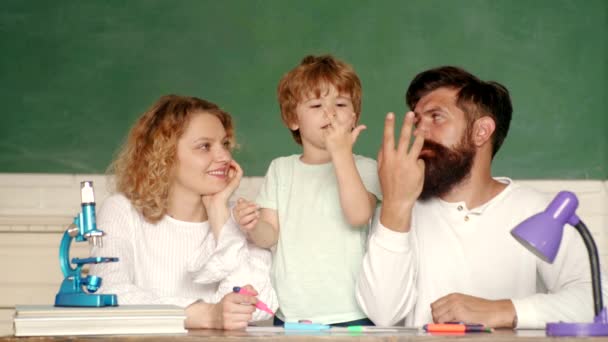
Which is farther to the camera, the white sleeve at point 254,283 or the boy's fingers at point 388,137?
the white sleeve at point 254,283

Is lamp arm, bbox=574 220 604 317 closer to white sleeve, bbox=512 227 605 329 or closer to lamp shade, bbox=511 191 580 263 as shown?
lamp shade, bbox=511 191 580 263

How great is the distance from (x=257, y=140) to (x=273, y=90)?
0.67 ft

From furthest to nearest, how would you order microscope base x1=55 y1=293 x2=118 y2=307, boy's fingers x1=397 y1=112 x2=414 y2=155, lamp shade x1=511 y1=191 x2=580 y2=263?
boy's fingers x1=397 y1=112 x2=414 y2=155, microscope base x1=55 y1=293 x2=118 y2=307, lamp shade x1=511 y1=191 x2=580 y2=263

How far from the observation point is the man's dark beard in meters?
2.58

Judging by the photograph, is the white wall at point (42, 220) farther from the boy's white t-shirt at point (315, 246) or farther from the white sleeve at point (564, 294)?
the white sleeve at point (564, 294)

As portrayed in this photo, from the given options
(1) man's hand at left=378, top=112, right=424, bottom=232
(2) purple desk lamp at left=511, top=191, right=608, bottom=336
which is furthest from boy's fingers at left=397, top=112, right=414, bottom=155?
(2) purple desk lamp at left=511, top=191, right=608, bottom=336

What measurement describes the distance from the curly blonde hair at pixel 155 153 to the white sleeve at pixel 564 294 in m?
1.07

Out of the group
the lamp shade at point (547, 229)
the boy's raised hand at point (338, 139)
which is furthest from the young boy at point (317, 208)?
the lamp shade at point (547, 229)

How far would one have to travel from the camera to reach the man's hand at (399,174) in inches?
90.9

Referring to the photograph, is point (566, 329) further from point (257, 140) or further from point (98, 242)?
point (257, 140)

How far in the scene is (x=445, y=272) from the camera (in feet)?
8.39

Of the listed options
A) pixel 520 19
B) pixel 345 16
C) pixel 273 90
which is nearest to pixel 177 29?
pixel 273 90

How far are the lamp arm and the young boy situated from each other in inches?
27.7

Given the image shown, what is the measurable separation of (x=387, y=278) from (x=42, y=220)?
1.62 meters
